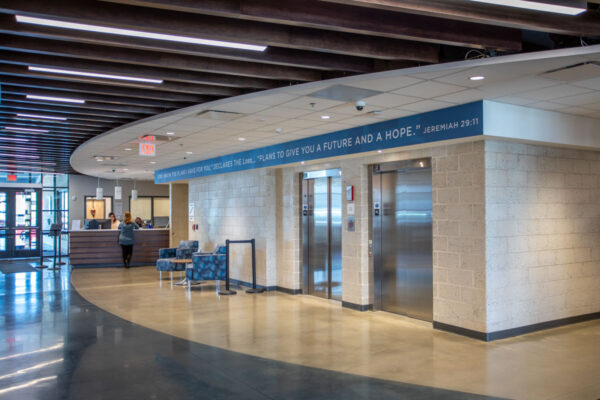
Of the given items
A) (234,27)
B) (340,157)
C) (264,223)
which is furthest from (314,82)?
(264,223)

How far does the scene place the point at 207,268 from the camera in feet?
32.8

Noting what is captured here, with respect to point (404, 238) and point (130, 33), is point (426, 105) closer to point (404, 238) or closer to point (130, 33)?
point (404, 238)

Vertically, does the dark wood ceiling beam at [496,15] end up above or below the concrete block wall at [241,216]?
above

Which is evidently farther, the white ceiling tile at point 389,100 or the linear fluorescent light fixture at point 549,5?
the white ceiling tile at point 389,100

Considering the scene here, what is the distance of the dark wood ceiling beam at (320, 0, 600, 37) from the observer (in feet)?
10.9

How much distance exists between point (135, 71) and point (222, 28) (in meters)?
1.64

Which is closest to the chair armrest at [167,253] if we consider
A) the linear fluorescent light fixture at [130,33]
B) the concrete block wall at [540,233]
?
the concrete block wall at [540,233]

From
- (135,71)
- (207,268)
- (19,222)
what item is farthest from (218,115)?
(19,222)

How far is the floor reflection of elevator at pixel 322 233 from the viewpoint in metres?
9.06

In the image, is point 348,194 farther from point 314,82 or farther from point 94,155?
point 94,155

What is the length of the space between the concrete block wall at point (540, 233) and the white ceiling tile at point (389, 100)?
4.08ft

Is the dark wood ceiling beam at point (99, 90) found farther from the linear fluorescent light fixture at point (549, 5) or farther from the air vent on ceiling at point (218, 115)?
the linear fluorescent light fixture at point (549, 5)

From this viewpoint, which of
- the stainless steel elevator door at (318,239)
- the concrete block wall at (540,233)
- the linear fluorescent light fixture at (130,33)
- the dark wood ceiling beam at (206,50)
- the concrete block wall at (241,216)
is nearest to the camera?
the linear fluorescent light fixture at (130,33)

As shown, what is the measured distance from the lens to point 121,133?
8.12 m
